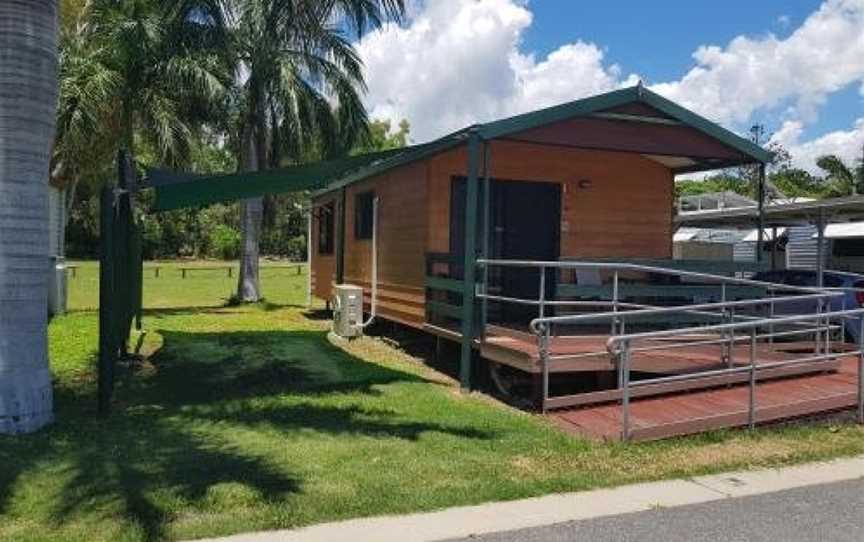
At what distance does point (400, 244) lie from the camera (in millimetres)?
13164

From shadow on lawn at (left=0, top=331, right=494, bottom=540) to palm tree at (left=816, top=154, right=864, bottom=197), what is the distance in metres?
37.7

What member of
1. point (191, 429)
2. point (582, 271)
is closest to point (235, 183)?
point (191, 429)

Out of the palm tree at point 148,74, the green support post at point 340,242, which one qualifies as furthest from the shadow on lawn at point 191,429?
the palm tree at point 148,74

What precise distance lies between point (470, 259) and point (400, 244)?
12.0 feet

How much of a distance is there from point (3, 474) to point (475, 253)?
5.33 m

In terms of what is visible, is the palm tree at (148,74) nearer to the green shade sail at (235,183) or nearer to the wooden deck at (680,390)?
the green shade sail at (235,183)

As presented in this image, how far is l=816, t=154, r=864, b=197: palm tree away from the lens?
42688 millimetres

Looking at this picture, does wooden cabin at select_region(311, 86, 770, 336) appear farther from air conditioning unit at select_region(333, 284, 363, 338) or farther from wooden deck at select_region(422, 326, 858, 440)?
wooden deck at select_region(422, 326, 858, 440)

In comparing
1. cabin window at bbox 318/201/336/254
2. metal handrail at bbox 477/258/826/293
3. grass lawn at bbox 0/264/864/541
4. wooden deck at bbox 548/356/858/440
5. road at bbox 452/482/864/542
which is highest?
cabin window at bbox 318/201/336/254

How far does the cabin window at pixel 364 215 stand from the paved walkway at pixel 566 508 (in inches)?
365

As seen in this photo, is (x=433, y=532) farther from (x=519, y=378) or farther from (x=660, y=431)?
(x=519, y=378)

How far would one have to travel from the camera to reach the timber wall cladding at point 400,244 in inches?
480

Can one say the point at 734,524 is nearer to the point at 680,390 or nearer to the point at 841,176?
the point at 680,390

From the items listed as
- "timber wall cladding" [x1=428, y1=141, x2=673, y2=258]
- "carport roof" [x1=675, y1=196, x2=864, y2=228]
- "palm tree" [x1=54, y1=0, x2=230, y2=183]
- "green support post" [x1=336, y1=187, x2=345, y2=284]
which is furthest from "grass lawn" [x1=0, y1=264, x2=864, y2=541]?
"palm tree" [x1=54, y1=0, x2=230, y2=183]
